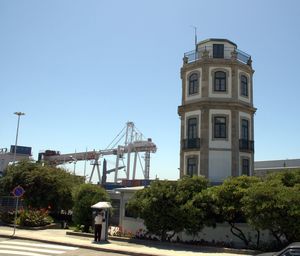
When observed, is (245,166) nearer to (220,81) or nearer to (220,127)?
(220,127)

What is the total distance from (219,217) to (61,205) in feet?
54.7

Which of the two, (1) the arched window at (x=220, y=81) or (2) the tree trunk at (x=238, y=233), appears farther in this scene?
(1) the arched window at (x=220, y=81)

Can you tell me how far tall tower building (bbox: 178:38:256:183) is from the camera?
106ft

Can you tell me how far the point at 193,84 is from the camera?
112ft

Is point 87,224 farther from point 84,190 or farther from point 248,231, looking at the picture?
point 248,231

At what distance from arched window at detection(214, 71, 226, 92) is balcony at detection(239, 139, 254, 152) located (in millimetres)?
4468

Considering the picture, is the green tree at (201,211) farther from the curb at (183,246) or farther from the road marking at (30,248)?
the road marking at (30,248)

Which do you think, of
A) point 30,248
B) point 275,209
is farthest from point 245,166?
point 30,248

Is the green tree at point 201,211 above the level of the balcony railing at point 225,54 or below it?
below

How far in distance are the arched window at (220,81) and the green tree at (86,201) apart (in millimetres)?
13058

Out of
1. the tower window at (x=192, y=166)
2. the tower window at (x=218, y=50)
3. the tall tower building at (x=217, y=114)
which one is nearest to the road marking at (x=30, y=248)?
the tower window at (x=192, y=166)

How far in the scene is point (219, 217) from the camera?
72.2ft

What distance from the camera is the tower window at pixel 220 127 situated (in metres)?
32.5

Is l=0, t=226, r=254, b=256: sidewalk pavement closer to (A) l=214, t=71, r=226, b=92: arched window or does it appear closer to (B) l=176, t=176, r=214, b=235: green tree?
(B) l=176, t=176, r=214, b=235: green tree
